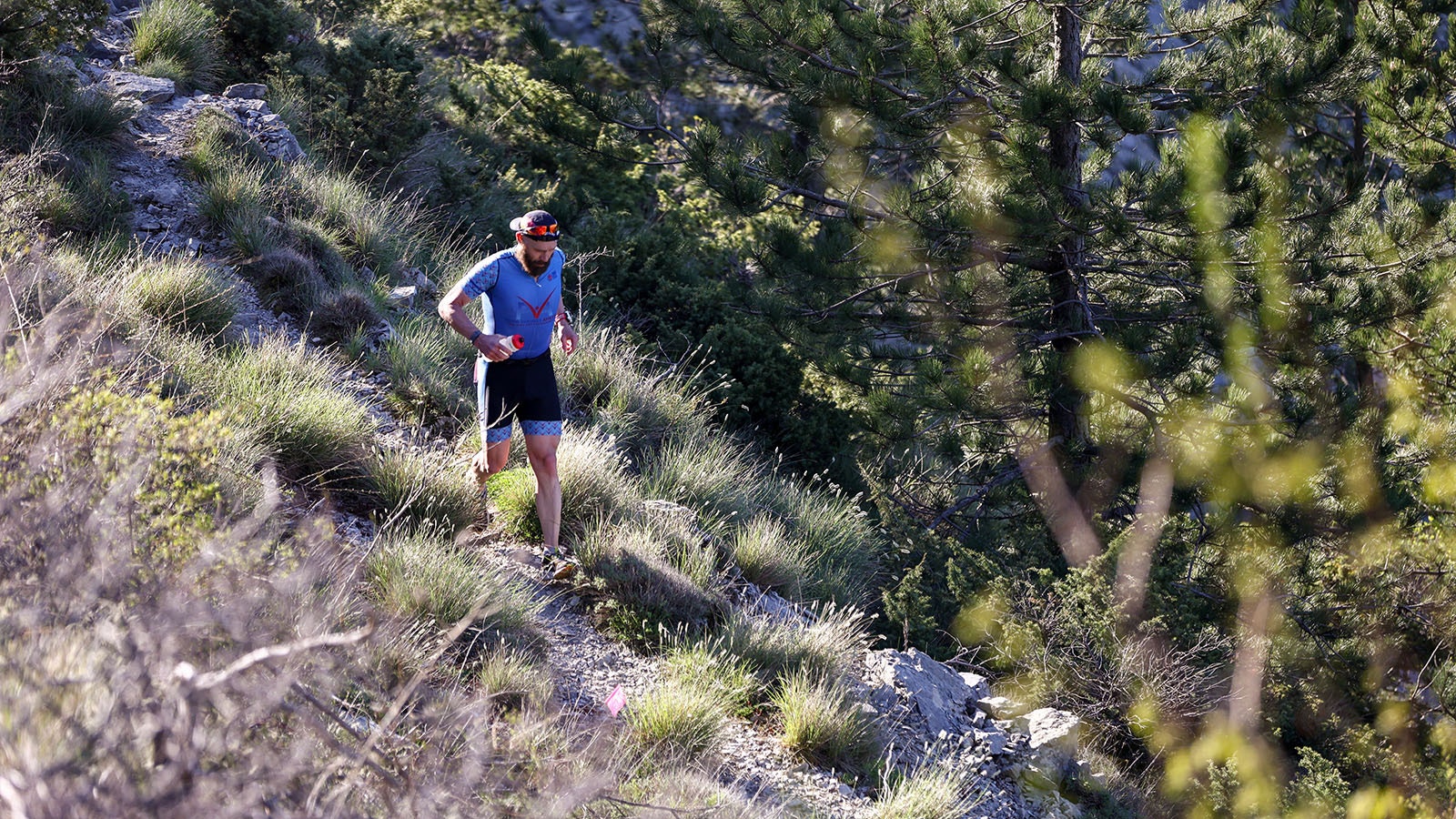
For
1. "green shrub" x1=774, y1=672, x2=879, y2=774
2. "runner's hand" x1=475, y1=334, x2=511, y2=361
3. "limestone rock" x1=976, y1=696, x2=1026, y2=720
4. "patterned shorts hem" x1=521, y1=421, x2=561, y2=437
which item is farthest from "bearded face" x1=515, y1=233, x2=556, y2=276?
"limestone rock" x1=976, y1=696, x2=1026, y2=720

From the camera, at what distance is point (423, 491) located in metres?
5.66

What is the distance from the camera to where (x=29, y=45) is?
8.37 meters

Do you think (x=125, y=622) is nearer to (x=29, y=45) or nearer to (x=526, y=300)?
(x=526, y=300)

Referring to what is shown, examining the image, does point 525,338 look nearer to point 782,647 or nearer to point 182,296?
point 782,647

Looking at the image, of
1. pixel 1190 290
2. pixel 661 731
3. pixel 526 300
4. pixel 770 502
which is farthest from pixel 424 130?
pixel 661 731

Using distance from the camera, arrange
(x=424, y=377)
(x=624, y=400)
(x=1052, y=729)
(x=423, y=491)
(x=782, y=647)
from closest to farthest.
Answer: (x=782, y=647) < (x=423, y=491) < (x=1052, y=729) < (x=424, y=377) < (x=624, y=400)

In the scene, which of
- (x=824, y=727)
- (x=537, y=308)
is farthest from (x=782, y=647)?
(x=537, y=308)

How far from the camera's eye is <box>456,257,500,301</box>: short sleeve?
5.24 meters

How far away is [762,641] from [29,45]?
7.83 m

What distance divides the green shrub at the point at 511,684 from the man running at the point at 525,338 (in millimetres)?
1251

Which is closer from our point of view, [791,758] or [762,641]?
[791,758]

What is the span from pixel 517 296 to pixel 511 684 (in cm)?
204

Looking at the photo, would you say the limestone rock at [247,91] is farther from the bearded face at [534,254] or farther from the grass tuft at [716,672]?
the grass tuft at [716,672]

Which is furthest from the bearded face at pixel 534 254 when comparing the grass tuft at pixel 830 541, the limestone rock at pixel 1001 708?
the limestone rock at pixel 1001 708
